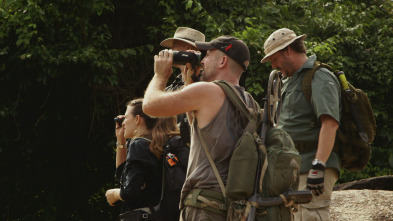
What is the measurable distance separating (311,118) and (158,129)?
1.17 meters

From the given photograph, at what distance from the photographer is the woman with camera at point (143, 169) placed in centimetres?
408

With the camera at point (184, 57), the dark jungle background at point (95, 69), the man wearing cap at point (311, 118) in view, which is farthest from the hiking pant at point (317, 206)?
the dark jungle background at point (95, 69)

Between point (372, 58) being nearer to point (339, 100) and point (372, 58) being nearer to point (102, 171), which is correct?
point (102, 171)

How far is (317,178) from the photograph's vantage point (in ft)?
14.0

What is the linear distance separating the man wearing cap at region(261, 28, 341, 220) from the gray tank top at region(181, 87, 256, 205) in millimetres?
1203

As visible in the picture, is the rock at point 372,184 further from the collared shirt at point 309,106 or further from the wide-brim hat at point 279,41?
the wide-brim hat at point 279,41

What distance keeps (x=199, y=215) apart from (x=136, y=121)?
1.44 m

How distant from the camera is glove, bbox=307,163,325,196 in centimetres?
429

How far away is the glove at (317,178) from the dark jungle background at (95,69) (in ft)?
12.7

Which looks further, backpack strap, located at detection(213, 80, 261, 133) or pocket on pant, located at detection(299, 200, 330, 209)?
pocket on pant, located at detection(299, 200, 330, 209)

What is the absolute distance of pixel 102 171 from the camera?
9625mm

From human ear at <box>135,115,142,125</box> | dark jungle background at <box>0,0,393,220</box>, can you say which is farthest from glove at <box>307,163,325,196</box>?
dark jungle background at <box>0,0,393,220</box>

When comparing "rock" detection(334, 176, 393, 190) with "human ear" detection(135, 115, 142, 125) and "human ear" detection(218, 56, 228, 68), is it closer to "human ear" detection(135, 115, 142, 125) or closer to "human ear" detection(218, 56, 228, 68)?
"human ear" detection(135, 115, 142, 125)

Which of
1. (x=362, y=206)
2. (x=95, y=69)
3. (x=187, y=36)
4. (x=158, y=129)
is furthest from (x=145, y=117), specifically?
(x=95, y=69)
